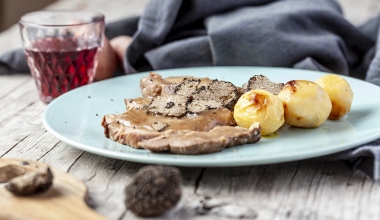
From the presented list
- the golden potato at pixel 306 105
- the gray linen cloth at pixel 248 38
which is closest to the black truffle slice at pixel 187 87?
the golden potato at pixel 306 105

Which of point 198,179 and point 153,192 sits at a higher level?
point 153,192

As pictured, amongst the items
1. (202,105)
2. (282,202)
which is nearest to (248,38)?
(202,105)

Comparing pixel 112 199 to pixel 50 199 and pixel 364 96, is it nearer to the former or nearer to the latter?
pixel 50 199

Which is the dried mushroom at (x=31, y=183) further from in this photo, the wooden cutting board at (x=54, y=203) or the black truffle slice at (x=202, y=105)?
the black truffle slice at (x=202, y=105)

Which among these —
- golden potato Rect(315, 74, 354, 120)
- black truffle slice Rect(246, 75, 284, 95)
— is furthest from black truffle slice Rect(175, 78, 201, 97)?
golden potato Rect(315, 74, 354, 120)

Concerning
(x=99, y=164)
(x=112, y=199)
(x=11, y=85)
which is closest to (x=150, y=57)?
(x=11, y=85)

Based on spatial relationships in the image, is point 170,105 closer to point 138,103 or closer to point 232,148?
point 138,103
